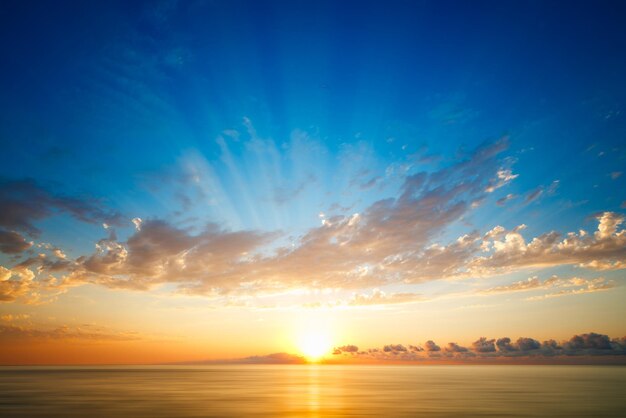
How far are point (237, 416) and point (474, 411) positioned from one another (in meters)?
27.9

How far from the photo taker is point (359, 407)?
47.2m

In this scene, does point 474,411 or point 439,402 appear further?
point 439,402

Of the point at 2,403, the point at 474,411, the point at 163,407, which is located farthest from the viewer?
the point at 2,403

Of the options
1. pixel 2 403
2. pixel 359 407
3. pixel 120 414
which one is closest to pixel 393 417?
pixel 359 407

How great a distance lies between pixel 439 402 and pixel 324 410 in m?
19.4

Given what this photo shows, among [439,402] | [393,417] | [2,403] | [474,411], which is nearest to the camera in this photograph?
[393,417]

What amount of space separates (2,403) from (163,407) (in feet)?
78.2

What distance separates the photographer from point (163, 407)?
45656 mm

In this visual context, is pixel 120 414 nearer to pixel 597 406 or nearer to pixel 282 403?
pixel 282 403

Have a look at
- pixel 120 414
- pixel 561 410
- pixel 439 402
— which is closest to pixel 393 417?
pixel 439 402

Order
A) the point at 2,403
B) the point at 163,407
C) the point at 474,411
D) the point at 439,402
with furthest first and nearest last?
the point at 439,402, the point at 2,403, the point at 163,407, the point at 474,411

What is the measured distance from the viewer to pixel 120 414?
39625 mm

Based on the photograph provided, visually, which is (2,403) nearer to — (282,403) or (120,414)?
(120,414)

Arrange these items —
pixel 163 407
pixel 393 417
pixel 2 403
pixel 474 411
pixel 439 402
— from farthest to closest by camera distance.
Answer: pixel 439 402 < pixel 2 403 < pixel 163 407 < pixel 474 411 < pixel 393 417
